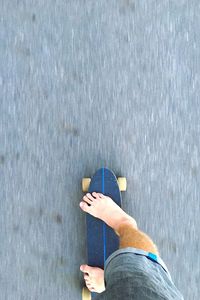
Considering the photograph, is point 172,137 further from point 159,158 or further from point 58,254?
point 58,254

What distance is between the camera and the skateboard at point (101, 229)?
1304 mm

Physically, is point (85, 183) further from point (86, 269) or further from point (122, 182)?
point (86, 269)

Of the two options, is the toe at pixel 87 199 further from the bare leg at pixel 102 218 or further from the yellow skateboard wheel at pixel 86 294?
the yellow skateboard wheel at pixel 86 294

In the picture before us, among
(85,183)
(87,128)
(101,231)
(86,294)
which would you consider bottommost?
(86,294)

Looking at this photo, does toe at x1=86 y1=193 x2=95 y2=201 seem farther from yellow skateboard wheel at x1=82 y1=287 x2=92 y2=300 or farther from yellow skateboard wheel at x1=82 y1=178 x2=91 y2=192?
yellow skateboard wheel at x1=82 y1=287 x2=92 y2=300

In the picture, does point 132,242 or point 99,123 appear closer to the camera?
point 132,242

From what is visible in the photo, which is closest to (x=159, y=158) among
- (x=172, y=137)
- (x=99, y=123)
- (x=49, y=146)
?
(x=172, y=137)

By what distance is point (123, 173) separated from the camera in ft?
4.39

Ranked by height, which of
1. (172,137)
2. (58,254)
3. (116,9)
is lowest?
(58,254)

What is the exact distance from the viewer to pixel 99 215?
1293 mm

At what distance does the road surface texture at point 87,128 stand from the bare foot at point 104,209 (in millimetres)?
45

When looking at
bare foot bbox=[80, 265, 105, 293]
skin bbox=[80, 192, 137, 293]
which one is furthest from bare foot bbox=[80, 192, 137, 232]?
bare foot bbox=[80, 265, 105, 293]

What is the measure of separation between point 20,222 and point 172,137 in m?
0.50

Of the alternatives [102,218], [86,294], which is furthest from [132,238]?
[86,294]
